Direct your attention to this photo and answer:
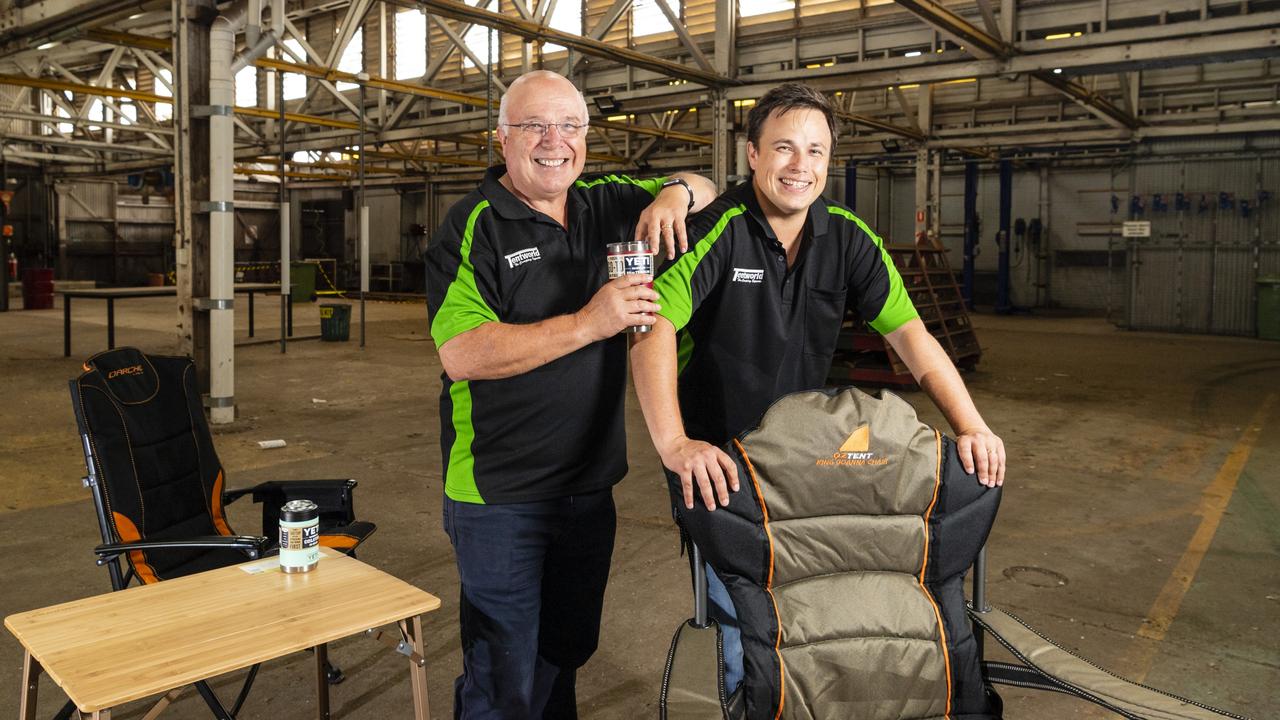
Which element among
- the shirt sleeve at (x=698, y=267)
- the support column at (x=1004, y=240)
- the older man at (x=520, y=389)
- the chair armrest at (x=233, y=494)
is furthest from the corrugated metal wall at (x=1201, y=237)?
the chair armrest at (x=233, y=494)

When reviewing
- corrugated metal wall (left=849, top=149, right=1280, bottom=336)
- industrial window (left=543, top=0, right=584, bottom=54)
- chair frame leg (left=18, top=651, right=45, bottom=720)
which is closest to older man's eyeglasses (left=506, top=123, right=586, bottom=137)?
chair frame leg (left=18, top=651, right=45, bottom=720)

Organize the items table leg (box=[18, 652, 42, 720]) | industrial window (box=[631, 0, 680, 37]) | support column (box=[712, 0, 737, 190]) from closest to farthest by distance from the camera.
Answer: table leg (box=[18, 652, 42, 720]) < support column (box=[712, 0, 737, 190]) < industrial window (box=[631, 0, 680, 37])

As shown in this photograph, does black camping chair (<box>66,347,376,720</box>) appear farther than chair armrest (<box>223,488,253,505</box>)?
No

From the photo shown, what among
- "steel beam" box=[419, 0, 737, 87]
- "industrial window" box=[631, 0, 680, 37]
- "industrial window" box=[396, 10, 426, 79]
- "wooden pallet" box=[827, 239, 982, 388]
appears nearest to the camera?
"steel beam" box=[419, 0, 737, 87]

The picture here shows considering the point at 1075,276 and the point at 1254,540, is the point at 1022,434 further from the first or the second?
the point at 1075,276

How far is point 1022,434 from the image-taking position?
7625mm

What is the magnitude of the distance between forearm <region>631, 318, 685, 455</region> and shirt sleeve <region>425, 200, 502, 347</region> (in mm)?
343

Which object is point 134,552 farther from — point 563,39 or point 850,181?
point 850,181

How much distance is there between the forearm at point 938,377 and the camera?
84.5 inches

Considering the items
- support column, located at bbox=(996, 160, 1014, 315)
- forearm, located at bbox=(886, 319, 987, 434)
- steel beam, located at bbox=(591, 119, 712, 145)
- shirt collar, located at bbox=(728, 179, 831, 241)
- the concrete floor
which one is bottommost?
the concrete floor

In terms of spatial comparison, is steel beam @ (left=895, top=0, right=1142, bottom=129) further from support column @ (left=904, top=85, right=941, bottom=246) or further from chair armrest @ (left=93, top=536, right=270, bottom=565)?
chair armrest @ (left=93, top=536, right=270, bottom=565)

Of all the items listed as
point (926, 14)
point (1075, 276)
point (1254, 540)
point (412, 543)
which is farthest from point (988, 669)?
point (1075, 276)

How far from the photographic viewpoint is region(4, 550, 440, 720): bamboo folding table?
69.1 inches

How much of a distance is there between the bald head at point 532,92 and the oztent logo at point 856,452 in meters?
0.95
